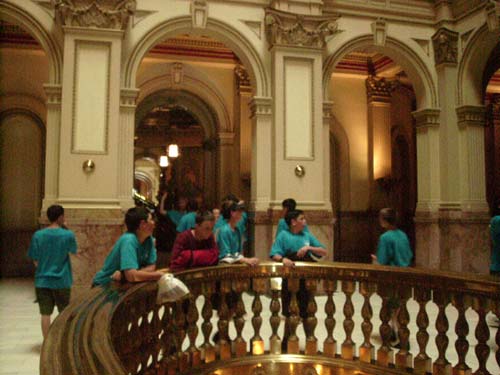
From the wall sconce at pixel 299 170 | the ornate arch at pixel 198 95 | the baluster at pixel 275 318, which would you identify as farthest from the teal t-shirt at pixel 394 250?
the ornate arch at pixel 198 95

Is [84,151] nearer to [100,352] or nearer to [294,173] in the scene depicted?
[294,173]

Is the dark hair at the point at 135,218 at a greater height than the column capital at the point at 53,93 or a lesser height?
lesser

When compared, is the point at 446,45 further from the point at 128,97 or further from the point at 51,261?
the point at 51,261

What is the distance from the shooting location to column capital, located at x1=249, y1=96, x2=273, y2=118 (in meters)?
9.91

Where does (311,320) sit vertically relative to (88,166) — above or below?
below

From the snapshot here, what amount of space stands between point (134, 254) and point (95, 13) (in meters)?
6.94

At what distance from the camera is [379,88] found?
47.0 ft

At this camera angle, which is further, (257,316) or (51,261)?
(51,261)

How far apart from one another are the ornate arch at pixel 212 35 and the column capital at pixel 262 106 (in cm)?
16

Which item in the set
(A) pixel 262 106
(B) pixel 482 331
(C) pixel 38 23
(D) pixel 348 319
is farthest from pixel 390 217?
(C) pixel 38 23

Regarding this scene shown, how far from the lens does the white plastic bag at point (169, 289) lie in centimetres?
310

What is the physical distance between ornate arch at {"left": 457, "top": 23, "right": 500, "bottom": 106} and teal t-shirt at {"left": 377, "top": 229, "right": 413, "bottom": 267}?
6.71m

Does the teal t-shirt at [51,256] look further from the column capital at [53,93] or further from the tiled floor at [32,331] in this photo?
the column capital at [53,93]

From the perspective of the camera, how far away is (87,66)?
29.1 feet
